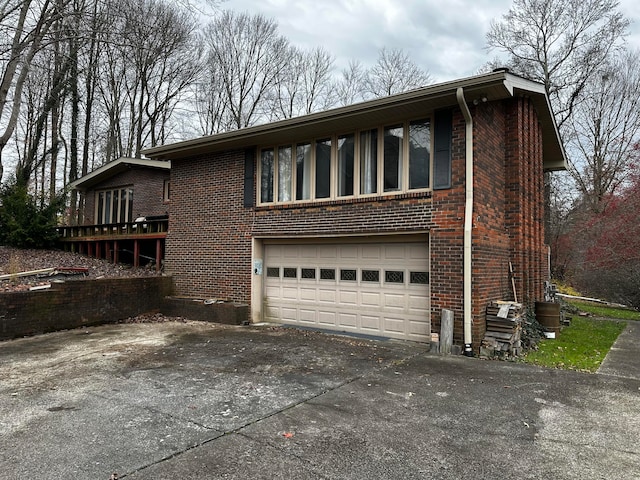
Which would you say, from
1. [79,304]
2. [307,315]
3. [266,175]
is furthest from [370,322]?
[79,304]

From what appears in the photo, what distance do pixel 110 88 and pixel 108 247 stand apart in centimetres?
1353

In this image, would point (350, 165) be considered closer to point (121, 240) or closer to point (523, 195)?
point (523, 195)

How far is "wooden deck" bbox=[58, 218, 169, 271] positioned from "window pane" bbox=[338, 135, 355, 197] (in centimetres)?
629

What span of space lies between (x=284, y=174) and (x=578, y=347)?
22.9ft

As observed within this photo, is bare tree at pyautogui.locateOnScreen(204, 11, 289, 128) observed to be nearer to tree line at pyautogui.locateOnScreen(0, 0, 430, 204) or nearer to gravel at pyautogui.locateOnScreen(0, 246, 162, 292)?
tree line at pyautogui.locateOnScreen(0, 0, 430, 204)

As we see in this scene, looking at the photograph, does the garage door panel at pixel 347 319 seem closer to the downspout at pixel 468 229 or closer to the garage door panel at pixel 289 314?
the garage door panel at pixel 289 314

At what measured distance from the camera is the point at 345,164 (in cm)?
891

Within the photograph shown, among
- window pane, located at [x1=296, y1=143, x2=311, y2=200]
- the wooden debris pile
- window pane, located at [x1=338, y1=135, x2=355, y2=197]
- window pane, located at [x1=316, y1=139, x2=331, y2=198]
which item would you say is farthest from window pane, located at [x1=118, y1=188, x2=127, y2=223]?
the wooden debris pile

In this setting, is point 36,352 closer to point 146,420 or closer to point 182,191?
point 146,420

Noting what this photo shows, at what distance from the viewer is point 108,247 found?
14680 mm

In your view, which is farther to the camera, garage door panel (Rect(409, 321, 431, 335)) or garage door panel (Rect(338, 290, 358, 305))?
garage door panel (Rect(338, 290, 358, 305))

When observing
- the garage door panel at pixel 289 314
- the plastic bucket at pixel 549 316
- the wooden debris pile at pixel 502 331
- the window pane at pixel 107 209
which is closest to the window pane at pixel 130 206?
the window pane at pixel 107 209

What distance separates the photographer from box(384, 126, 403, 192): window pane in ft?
26.9

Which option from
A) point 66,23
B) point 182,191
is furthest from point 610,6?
point 66,23
